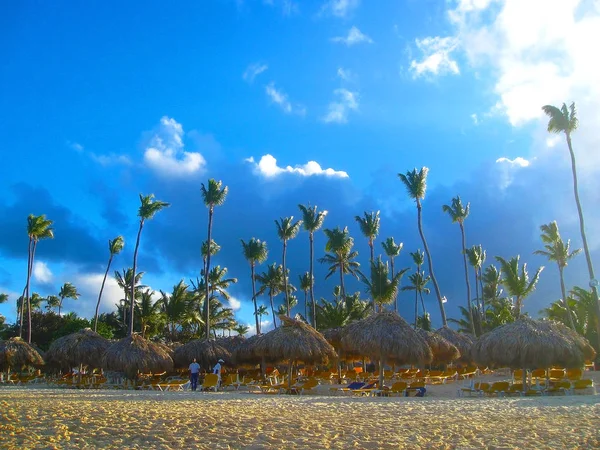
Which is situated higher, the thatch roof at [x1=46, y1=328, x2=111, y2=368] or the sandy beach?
the thatch roof at [x1=46, y1=328, x2=111, y2=368]

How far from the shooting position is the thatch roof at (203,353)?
26.2 m

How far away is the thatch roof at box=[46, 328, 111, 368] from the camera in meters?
25.4

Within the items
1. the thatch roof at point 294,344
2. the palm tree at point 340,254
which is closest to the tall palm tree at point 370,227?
the palm tree at point 340,254

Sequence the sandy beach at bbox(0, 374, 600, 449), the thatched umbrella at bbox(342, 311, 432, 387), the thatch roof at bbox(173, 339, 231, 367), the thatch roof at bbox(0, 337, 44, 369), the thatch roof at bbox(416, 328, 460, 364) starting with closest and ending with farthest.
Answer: the sandy beach at bbox(0, 374, 600, 449), the thatched umbrella at bbox(342, 311, 432, 387), the thatch roof at bbox(416, 328, 460, 364), the thatch roof at bbox(173, 339, 231, 367), the thatch roof at bbox(0, 337, 44, 369)

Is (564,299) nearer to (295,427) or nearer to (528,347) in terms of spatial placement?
(528,347)

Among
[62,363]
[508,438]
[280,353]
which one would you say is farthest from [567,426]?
[62,363]

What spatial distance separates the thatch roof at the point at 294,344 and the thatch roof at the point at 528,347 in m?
5.86

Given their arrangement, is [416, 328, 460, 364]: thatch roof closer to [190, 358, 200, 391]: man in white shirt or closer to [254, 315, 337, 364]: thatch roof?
[254, 315, 337, 364]: thatch roof

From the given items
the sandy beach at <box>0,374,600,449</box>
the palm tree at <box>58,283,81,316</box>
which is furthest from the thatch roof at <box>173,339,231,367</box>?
the palm tree at <box>58,283,81,316</box>

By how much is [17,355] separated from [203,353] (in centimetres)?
1018

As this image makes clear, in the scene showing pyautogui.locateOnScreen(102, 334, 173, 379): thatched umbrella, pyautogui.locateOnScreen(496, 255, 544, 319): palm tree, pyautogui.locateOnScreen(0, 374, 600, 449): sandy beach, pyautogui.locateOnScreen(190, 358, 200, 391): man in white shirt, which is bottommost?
pyautogui.locateOnScreen(0, 374, 600, 449): sandy beach

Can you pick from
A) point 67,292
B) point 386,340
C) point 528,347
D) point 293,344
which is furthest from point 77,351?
point 67,292

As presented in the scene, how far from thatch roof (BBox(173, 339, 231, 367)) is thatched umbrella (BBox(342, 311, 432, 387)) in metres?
9.24

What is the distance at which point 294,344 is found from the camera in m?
20.1
